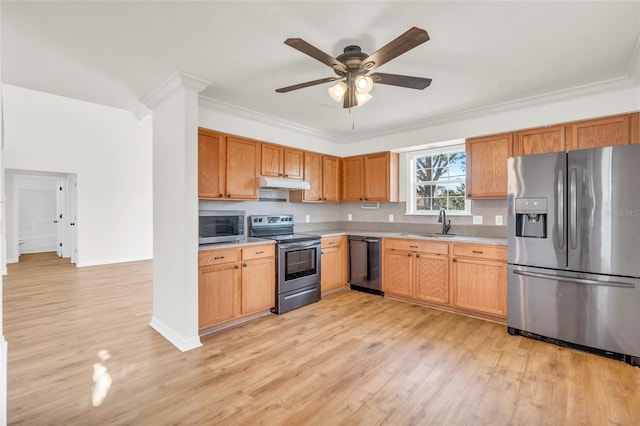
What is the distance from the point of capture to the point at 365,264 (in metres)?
4.57

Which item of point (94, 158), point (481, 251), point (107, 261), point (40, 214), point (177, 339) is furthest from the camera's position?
point (40, 214)

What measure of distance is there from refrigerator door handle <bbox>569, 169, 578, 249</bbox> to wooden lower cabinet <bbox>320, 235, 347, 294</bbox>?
108 inches

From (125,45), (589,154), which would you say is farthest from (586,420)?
(125,45)

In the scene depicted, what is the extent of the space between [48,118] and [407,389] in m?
8.08

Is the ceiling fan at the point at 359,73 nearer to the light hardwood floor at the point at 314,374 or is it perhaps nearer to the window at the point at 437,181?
the light hardwood floor at the point at 314,374

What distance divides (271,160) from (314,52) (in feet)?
7.54

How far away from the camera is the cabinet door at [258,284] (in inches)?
136

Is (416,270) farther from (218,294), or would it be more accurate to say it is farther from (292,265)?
(218,294)

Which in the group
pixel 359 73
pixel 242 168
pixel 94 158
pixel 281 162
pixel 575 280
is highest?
pixel 94 158

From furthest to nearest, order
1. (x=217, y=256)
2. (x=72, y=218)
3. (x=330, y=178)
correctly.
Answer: (x=72, y=218) → (x=330, y=178) → (x=217, y=256)

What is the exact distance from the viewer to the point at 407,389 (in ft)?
7.25

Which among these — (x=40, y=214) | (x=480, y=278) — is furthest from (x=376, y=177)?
(x=40, y=214)

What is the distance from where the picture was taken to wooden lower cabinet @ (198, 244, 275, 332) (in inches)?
122

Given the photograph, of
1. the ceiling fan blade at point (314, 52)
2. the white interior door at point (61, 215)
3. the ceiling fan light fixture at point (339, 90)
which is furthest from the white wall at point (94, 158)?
the ceiling fan blade at point (314, 52)
